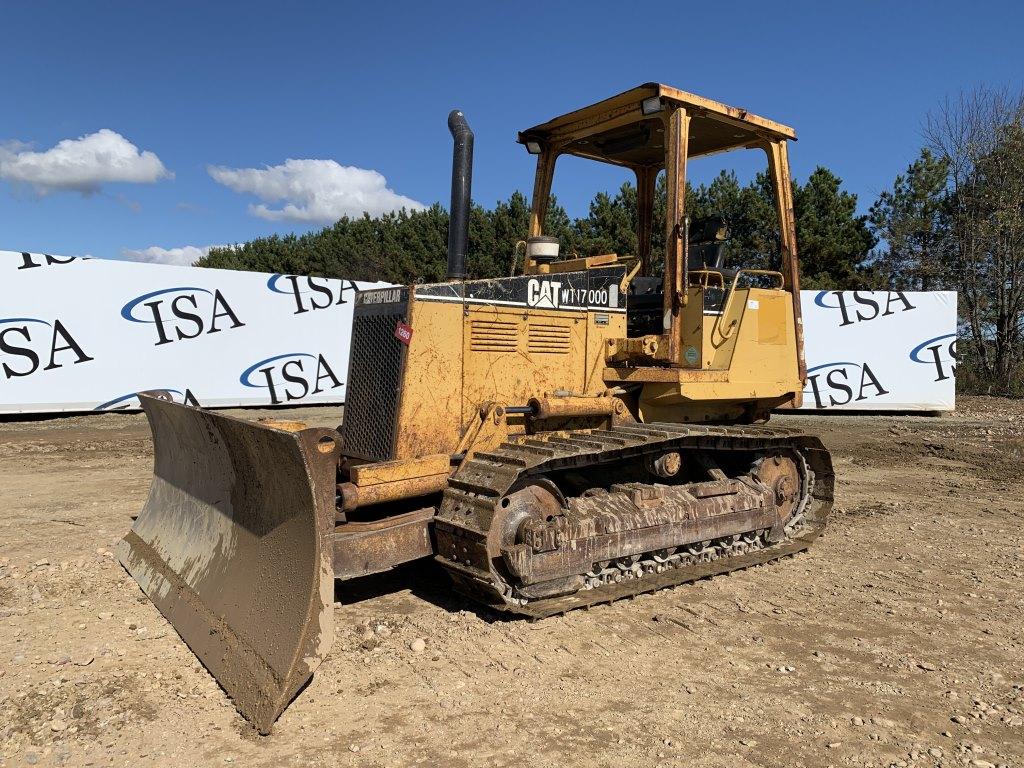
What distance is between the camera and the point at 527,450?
4688 millimetres

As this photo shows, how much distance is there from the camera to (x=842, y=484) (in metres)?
9.27

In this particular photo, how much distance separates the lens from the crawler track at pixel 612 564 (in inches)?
173

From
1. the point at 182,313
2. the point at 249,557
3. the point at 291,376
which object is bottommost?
the point at 249,557

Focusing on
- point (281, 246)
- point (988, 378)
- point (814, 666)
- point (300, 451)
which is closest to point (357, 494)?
point (300, 451)

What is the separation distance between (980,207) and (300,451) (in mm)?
25070

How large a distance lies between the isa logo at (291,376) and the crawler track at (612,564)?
434 inches

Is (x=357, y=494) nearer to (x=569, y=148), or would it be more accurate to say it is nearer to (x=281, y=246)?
(x=569, y=148)

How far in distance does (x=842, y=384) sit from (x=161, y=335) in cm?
1391

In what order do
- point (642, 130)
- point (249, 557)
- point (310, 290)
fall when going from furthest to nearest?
point (310, 290) < point (642, 130) < point (249, 557)

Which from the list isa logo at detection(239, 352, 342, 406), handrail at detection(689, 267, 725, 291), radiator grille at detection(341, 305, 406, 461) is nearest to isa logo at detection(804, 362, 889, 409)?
isa logo at detection(239, 352, 342, 406)

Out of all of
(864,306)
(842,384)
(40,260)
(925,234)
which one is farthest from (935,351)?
(40,260)

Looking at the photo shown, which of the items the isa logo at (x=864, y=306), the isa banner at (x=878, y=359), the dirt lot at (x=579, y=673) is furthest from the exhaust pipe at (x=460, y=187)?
the isa logo at (x=864, y=306)

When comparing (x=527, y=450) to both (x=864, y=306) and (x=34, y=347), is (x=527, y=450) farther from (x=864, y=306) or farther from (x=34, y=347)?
(x=864, y=306)

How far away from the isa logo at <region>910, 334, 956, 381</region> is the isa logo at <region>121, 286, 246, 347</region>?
14.3 meters
